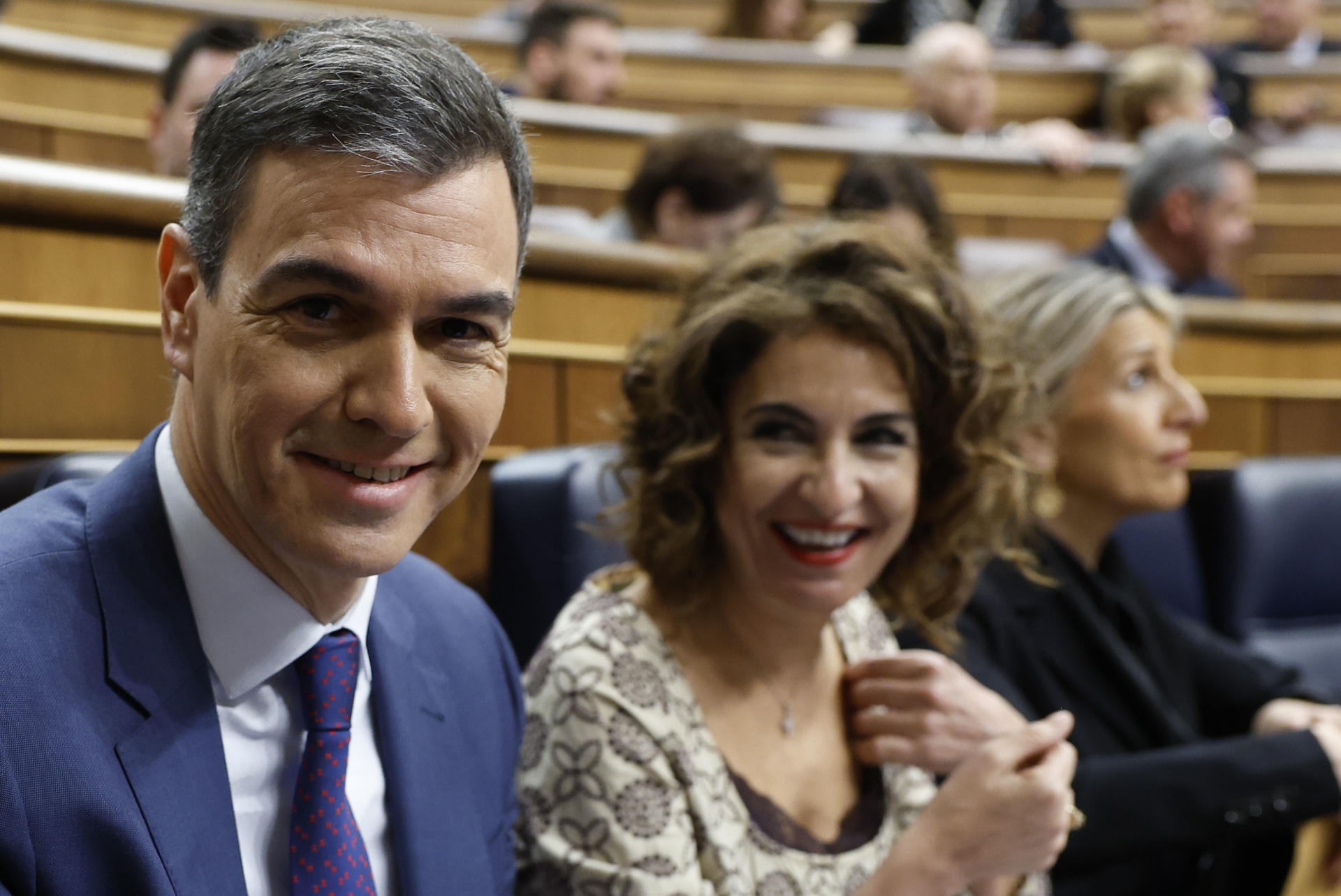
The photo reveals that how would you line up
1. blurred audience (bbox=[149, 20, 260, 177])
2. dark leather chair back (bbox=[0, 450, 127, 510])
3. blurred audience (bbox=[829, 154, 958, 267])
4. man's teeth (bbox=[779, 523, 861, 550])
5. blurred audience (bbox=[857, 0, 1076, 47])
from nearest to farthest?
dark leather chair back (bbox=[0, 450, 127, 510]) → man's teeth (bbox=[779, 523, 861, 550]) → blurred audience (bbox=[149, 20, 260, 177]) → blurred audience (bbox=[829, 154, 958, 267]) → blurred audience (bbox=[857, 0, 1076, 47])

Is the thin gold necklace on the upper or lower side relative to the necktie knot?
lower

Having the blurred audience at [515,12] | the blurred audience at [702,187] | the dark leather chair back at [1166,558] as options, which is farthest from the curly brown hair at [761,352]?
the blurred audience at [515,12]

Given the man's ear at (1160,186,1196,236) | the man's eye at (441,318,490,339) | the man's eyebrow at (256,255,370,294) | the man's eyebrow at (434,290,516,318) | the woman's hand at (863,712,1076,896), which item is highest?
the man's eyebrow at (256,255,370,294)

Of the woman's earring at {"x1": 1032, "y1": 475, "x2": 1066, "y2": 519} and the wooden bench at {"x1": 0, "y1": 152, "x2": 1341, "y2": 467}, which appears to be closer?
the wooden bench at {"x1": 0, "y1": 152, "x2": 1341, "y2": 467}

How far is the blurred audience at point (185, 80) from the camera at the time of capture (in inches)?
56.7

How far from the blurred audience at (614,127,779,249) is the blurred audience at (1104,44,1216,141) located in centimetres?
149

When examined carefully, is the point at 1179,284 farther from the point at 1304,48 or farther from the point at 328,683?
the point at 328,683

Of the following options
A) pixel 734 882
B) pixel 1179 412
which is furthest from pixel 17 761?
pixel 1179 412

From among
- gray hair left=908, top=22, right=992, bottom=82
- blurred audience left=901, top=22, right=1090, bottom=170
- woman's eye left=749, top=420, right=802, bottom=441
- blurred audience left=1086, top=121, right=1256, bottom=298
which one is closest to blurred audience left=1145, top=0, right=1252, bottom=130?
blurred audience left=901, top=22, right=1090, bottom=170

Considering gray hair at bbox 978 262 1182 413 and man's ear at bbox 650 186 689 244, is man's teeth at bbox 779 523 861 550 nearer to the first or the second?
gray hair at bbox 978 262 1182 413

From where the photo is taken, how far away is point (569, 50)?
7.97 feet

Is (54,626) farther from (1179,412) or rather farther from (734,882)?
(1179,412)

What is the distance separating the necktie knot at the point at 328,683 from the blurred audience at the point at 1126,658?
0.60 m

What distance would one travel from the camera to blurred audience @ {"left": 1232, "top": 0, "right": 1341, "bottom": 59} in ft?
11.3
